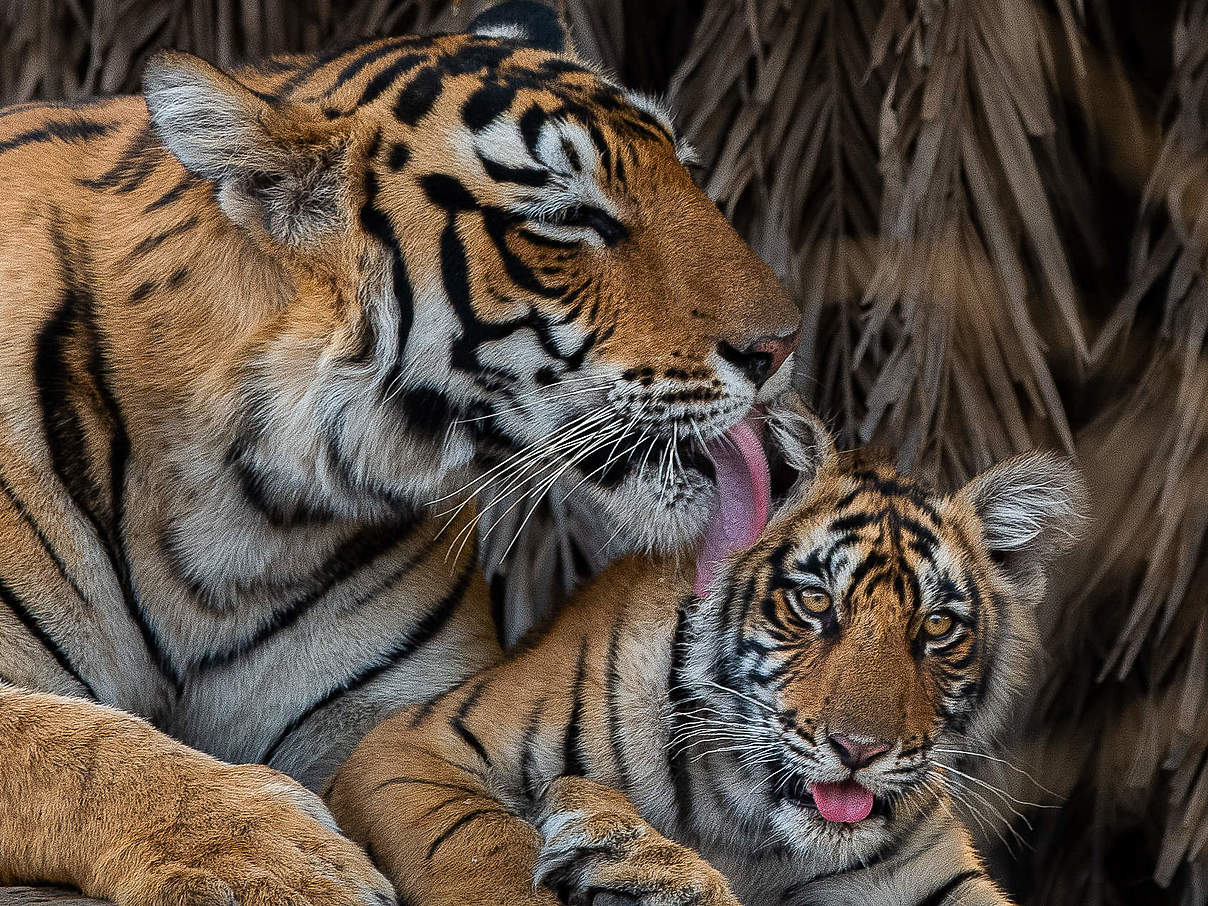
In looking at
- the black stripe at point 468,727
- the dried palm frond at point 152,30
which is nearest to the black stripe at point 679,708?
the black stripe at point 468,727

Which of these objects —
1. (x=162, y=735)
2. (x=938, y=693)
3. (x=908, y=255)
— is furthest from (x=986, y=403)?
(x=162, y=735)

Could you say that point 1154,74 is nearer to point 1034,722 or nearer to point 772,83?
point 772,83

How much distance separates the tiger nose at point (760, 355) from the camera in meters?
1.59

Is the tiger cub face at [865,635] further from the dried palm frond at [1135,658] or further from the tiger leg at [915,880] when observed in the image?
the dried palm frond at [1135,658]

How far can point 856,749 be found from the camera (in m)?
1.54

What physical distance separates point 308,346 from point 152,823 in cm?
52

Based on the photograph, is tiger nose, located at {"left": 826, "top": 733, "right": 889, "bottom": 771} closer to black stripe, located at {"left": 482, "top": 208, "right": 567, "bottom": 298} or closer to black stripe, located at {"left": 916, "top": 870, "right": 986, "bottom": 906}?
black stripe, located at {"left": 916, "top": 870, "right": 986, "bottom": 906}

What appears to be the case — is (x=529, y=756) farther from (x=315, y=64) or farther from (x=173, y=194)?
(x=315, y=64)

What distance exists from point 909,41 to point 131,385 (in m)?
1.39

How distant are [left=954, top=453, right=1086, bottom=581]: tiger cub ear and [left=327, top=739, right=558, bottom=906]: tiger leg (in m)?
0.71

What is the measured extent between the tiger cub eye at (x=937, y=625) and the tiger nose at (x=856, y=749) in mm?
171

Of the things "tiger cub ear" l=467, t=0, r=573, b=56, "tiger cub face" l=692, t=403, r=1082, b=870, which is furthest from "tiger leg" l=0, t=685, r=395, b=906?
"tiger cub ear" l=467, t=0, r=573, b=56

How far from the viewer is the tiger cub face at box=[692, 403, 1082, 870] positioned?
1.57 meters

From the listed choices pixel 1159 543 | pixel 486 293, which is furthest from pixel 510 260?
pixel 1159 543
